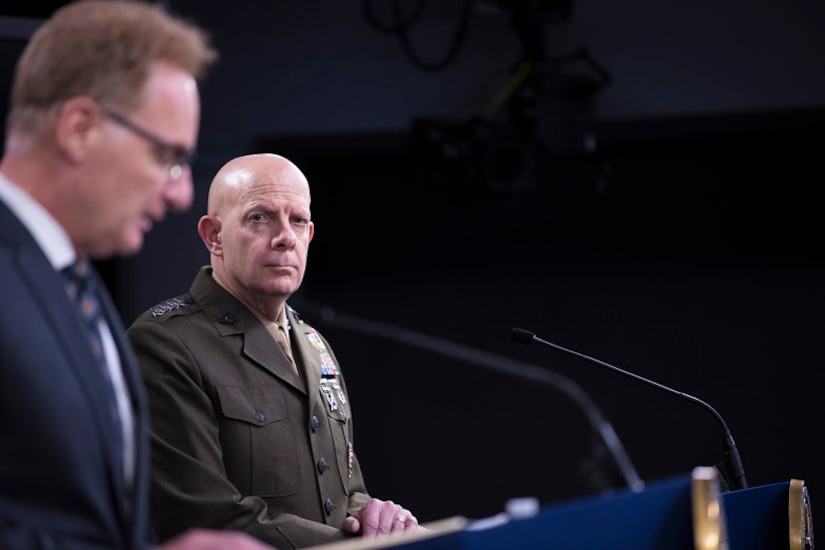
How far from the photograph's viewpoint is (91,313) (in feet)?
4.17

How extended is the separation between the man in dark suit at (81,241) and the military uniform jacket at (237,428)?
28.0 inches

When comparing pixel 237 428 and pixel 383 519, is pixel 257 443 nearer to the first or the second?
pixel 237 428

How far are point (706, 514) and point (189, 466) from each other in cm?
90

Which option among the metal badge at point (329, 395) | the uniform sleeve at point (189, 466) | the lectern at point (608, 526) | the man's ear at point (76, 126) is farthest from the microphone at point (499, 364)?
the man's ear at point (76, 126)

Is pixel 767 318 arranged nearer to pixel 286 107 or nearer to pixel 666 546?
pixel 286 107

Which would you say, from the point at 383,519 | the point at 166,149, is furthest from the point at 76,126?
the point at 383,519

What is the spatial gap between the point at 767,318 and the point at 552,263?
1049 millimetres

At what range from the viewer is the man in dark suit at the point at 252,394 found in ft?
6.57

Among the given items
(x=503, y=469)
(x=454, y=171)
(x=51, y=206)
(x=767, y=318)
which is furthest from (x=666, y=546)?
(x=503, y=469)

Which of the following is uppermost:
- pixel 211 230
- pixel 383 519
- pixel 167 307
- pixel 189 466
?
pixel 211 230

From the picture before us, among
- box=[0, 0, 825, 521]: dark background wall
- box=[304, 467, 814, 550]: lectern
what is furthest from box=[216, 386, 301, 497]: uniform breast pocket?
box=[0, 0, 825, 521]: dark background wall

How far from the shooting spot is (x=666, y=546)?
60.9 inches

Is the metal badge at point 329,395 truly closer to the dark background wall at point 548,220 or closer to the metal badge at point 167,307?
the metal badge at point 167,307

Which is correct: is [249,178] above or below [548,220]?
above
